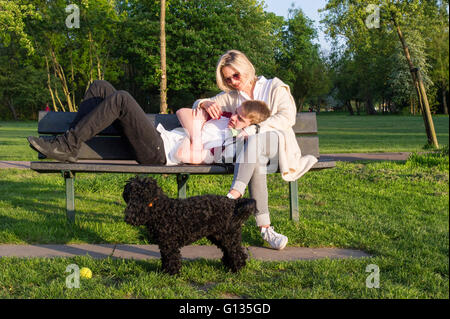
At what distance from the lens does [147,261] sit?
128 inches

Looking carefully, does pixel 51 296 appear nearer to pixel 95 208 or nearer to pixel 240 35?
pixel 95 208

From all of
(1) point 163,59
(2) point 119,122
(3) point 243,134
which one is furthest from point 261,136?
(1) point 163,59

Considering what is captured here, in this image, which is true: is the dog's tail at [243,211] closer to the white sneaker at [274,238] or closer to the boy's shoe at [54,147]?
the white sneaker at [274,238]

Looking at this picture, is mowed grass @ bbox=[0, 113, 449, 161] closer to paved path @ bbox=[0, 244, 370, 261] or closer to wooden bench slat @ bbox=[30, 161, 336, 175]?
paved path @ bbox=[0, 244, 370, 261]

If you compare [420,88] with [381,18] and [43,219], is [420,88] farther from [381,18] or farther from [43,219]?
[43,219]

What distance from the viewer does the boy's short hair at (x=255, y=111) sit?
379 centimetres

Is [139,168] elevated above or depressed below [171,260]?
above

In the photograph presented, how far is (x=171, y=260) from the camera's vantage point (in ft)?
9.64

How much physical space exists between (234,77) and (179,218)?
5.48 feet

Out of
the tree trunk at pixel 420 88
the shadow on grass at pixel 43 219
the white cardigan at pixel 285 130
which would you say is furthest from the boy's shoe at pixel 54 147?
the tree trunk at pixel 420 88

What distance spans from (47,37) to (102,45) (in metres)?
4.21

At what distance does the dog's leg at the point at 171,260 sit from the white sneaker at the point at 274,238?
2.89 ft

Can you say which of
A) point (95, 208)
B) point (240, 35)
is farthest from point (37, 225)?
point (240, 35)

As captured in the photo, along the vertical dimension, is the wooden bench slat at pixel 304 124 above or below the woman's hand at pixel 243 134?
above
